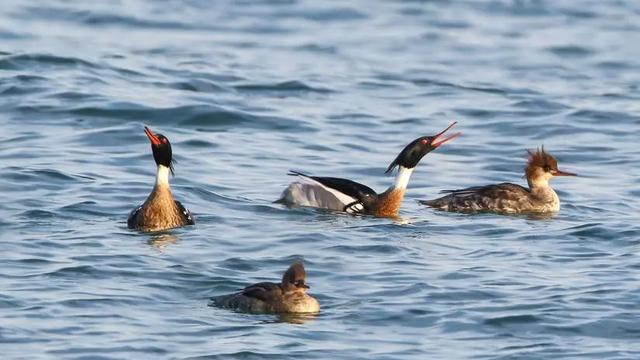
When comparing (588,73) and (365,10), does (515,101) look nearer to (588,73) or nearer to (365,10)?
(588,73)

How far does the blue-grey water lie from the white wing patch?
0.55 ft

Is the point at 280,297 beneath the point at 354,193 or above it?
beneath

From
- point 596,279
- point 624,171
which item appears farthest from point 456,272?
point 624,171

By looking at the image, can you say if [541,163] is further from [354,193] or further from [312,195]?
[312,195]

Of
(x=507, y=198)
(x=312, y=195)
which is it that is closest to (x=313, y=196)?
(x=312, y=195)

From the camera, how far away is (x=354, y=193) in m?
19.1

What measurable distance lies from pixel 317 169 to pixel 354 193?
11.1 ft

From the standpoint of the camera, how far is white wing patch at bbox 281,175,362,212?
19.3m

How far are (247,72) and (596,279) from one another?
1484 centimetres

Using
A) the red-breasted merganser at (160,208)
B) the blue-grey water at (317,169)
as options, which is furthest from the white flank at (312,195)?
the red-breasted merganser at (160,208)

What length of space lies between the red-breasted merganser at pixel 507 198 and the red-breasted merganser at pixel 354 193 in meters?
0.55

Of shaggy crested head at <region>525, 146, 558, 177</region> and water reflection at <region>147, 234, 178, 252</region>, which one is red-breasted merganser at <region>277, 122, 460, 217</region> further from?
water reflection at <region>147, 234, 178, 252</region>

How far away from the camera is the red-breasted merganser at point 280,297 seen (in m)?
14.1

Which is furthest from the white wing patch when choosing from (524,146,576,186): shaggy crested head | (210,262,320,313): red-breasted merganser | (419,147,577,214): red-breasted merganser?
(210,262,320,313): red-breasted merganser
